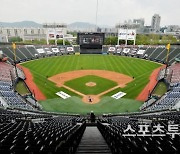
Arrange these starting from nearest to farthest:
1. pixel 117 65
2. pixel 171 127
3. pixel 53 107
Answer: pixel 171 127
pixel 53 107
pixel 117 65

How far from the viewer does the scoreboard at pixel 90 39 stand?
249ft

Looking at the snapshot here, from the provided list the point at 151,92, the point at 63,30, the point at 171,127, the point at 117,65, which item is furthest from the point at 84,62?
the point at 171,127

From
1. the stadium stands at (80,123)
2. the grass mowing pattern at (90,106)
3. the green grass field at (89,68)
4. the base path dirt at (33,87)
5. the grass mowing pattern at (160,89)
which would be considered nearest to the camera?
the stadium stands at (80,123)

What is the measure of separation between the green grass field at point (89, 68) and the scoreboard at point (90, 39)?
249 inches

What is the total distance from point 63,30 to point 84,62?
26.7 meters

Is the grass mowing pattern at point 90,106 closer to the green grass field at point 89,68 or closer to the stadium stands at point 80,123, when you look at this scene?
the green grass field at point 89,68

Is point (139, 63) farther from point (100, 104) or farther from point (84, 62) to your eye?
point (100, 104)

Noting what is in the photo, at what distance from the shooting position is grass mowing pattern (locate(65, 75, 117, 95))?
39031 mm

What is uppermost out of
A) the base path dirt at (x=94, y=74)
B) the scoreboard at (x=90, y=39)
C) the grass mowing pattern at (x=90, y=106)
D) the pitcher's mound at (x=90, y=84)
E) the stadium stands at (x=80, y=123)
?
the scoreboard at (x=90, y=39)

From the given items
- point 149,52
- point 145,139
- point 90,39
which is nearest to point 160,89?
point 145,139

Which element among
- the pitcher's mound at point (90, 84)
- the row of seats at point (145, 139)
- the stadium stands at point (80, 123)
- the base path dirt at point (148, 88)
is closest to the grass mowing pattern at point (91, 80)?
the pitcher's mound at point (90, 84)

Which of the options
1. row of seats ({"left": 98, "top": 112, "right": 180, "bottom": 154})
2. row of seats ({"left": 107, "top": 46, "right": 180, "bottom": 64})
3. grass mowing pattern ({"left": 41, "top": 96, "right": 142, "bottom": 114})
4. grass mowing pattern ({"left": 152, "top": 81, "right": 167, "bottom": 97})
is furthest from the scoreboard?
row of seats ({"left": 98, "top": 112, "right": 180, "bottom": 154})

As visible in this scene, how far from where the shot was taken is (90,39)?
7669cm

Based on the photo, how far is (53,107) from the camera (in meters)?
32.0
